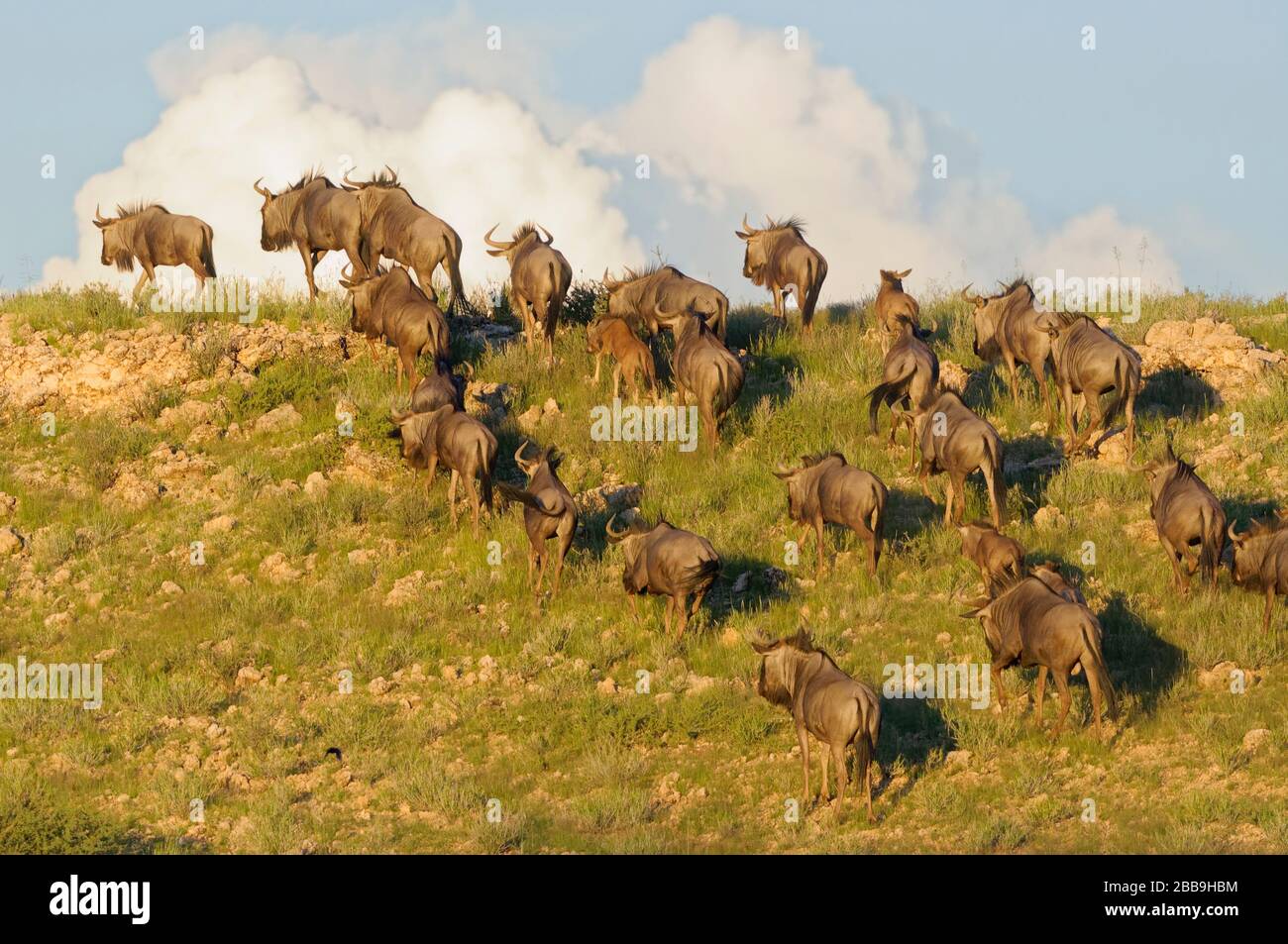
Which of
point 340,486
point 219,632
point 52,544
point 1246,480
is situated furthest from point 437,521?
point 1246,480

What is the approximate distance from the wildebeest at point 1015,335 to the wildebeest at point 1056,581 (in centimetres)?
511

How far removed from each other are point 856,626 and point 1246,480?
545 cm

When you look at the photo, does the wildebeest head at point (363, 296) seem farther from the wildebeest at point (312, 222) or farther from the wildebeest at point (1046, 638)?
the wildebeest at point (1046, 638)

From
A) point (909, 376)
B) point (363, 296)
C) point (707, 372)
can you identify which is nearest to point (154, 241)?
point (363, 296)

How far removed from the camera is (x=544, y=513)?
1827 centimetres

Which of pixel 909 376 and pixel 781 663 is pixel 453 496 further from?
pixel 781 663

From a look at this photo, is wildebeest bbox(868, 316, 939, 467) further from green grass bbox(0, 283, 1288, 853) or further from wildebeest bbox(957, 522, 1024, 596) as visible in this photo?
wildebeest bbox(957, 522, 1024, 596)

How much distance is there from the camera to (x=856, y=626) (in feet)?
58.4

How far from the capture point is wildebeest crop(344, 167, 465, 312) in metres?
24.1

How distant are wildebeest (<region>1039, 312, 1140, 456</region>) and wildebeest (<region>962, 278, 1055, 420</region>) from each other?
52cm

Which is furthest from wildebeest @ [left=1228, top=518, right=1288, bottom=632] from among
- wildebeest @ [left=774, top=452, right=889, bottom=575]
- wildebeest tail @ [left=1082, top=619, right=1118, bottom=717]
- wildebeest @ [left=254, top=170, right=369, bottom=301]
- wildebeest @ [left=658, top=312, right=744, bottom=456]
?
wildebeest @ [left=254, top=170, right=369, bottom=301]

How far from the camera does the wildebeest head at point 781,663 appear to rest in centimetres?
1490

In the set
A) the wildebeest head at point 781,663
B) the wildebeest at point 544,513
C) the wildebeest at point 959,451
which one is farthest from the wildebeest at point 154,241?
the wildebeest head at point 781,663
